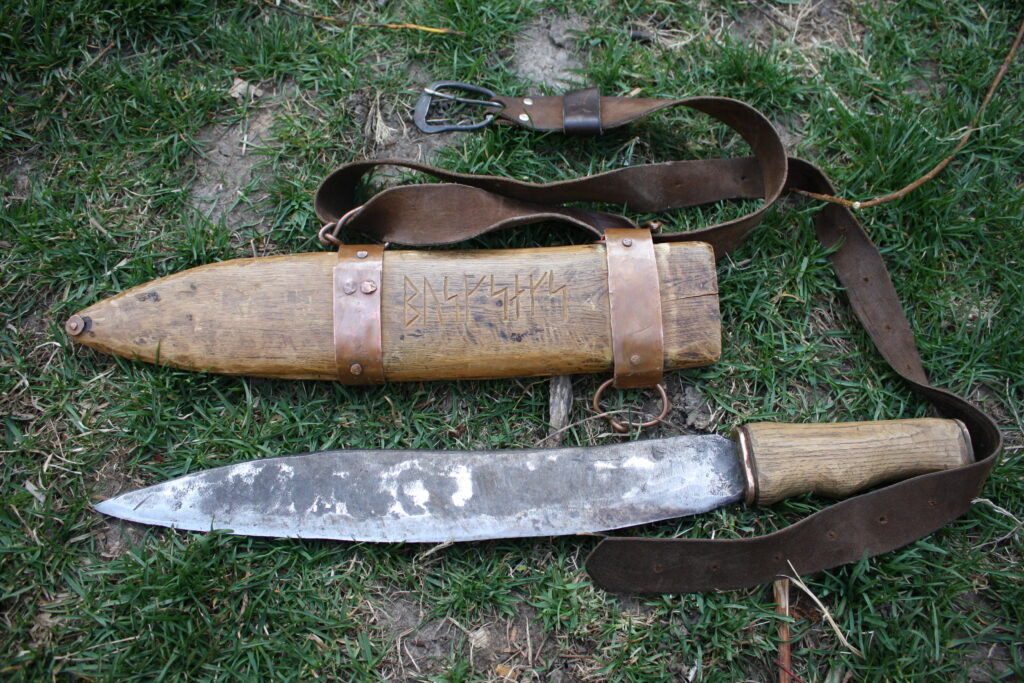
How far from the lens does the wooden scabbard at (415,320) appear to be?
2664mm

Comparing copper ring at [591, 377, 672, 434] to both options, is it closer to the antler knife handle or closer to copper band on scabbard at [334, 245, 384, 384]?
the antler knife handle

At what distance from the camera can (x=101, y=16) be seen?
10.4 ft

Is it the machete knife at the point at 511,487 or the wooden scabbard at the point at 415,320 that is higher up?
the wooden scabbard at the point at 415,320

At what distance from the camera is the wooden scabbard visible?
2.66 m

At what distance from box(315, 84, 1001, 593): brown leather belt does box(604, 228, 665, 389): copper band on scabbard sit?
0.24 metres

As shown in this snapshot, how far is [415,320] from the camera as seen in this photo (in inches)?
105

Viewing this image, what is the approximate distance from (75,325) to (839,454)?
109 inches

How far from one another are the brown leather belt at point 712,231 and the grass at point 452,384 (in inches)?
4.0

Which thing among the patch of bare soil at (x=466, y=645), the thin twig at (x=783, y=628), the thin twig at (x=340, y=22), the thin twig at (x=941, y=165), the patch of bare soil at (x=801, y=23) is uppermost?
the patch of bare soil at (x=801, y=23)

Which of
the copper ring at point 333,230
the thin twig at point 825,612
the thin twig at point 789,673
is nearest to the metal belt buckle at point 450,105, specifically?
the copper ring at point 333,230

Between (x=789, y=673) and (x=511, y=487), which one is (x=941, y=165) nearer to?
(x=789, y=673)

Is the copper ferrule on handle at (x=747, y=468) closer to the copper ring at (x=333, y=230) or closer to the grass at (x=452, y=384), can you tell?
the grass at (x=452, y=384)

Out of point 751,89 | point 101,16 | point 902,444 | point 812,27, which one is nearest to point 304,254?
point 101,16

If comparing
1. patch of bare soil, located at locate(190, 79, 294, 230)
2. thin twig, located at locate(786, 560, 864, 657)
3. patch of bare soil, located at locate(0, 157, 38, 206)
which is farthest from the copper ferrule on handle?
patch of bare soil, located at locate(0, 157, 38, 206)
